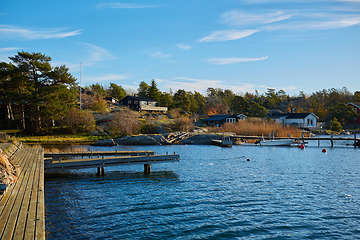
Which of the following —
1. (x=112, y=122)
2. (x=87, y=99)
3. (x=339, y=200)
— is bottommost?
(x=339, y=200)

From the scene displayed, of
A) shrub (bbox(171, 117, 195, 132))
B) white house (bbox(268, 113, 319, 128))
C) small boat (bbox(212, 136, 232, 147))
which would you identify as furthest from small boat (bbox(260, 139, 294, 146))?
white house (bbox(268, 113, 319, 128))

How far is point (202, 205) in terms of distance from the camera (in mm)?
12117

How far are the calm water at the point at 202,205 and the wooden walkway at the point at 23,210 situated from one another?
1279 mm

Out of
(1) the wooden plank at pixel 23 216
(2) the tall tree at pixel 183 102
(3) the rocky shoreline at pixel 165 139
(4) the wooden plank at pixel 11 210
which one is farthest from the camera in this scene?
(2) the tall tree at pixel 183 102

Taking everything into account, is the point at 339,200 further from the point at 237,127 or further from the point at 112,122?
the point at 112,122

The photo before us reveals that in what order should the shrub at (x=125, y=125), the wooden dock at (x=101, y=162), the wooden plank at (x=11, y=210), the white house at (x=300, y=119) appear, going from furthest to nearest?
1. the white house at (x=300, y=119)
2. the shrub at (x=125, y=125)
3. the wooden dock at (x=101, y=162)
4. the wooden plank at (x=11, y=210)

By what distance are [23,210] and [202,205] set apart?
Result: 23.1 ft

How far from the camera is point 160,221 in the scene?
10.2 meters

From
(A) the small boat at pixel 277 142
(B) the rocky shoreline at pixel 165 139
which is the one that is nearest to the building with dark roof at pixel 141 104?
(B) the rocky shoreline at pixel 165 139

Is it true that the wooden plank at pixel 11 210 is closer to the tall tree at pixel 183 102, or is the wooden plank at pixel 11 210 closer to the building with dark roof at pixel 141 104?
the building with dark roof at pixel 141 104

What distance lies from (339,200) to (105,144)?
118ft

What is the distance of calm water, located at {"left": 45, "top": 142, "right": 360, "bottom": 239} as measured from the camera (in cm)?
934

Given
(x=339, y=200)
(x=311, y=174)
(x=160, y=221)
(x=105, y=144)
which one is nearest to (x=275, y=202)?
(x=339, y=200)

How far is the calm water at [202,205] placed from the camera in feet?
30.6
